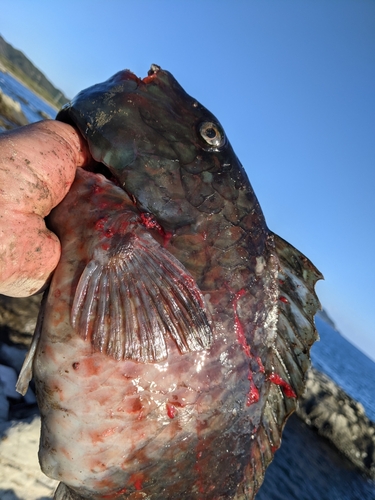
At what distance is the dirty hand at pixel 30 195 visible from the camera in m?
1.76

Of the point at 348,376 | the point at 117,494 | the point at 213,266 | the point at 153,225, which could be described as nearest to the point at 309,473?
the point at 117,494

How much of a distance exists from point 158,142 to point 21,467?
10.5ft

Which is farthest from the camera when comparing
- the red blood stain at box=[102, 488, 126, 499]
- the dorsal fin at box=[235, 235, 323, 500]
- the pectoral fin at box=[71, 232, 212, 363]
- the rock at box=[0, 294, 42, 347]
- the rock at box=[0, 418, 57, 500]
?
the rock at box=[0, 294, 42, 347]

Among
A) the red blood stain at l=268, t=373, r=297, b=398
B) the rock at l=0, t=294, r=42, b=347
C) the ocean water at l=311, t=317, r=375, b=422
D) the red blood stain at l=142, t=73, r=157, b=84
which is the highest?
the red blood stain at l=142, t=73, r=157, b=84

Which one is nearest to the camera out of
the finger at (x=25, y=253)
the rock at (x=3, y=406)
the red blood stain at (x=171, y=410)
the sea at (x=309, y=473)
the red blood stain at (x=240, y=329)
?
the finger at (x=25, y=253)

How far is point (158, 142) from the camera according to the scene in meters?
2.26

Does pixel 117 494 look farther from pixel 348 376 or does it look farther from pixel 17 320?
pixel 348 376

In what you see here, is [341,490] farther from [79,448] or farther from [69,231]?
[69,231]

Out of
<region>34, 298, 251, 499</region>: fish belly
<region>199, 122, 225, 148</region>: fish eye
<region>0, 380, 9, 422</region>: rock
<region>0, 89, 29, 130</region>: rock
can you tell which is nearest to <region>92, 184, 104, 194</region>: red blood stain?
<region>34, 298, 251, 499</region>: fish belly

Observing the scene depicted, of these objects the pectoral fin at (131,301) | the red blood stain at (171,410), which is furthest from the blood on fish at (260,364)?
the pectoral fin at (131,301)

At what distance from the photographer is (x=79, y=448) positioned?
2021mm

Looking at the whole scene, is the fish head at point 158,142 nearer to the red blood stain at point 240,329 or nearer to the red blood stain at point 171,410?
the red blood stain at point 240,329

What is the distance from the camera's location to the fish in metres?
1.93

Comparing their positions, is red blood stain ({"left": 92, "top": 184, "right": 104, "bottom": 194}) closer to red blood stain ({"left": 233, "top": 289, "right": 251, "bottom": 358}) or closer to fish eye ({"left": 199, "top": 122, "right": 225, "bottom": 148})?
fish eye ({"left": 199, "top": 122, "right": 225, "bottom": 148})
